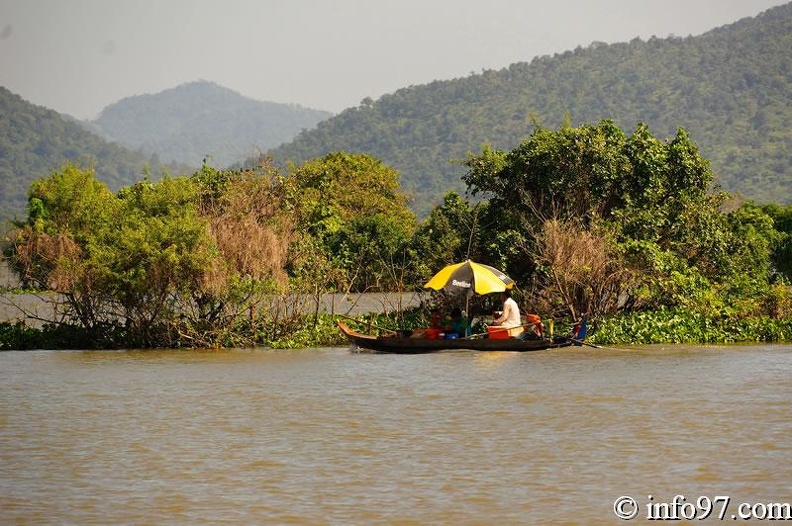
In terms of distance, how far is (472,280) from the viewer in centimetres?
2581

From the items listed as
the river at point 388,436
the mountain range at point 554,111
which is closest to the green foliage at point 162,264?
the river at point 388,436

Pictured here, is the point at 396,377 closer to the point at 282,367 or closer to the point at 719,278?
Result: the point at 282,367

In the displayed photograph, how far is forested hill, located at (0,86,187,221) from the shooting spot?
166 metres

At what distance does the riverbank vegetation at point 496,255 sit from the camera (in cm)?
2512

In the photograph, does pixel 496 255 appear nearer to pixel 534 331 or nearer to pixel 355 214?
pixel 534 331

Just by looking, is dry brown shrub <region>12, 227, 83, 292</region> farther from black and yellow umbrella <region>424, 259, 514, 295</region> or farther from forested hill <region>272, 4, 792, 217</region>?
forested hill <region>272, 4, 792, 217</region>

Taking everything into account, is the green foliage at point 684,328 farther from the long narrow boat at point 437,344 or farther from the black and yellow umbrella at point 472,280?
the black and yellow umbrella at point 472,280

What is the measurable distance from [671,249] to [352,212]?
3888cm

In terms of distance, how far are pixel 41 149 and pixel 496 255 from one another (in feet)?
527

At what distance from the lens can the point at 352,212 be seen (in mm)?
66062

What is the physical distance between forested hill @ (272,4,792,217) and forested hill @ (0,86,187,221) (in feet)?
110

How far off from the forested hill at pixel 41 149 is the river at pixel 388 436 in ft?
458

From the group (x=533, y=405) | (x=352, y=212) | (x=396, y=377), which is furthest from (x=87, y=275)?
(x=352, y=212)

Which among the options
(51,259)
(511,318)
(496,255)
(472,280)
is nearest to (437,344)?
(511,318)
